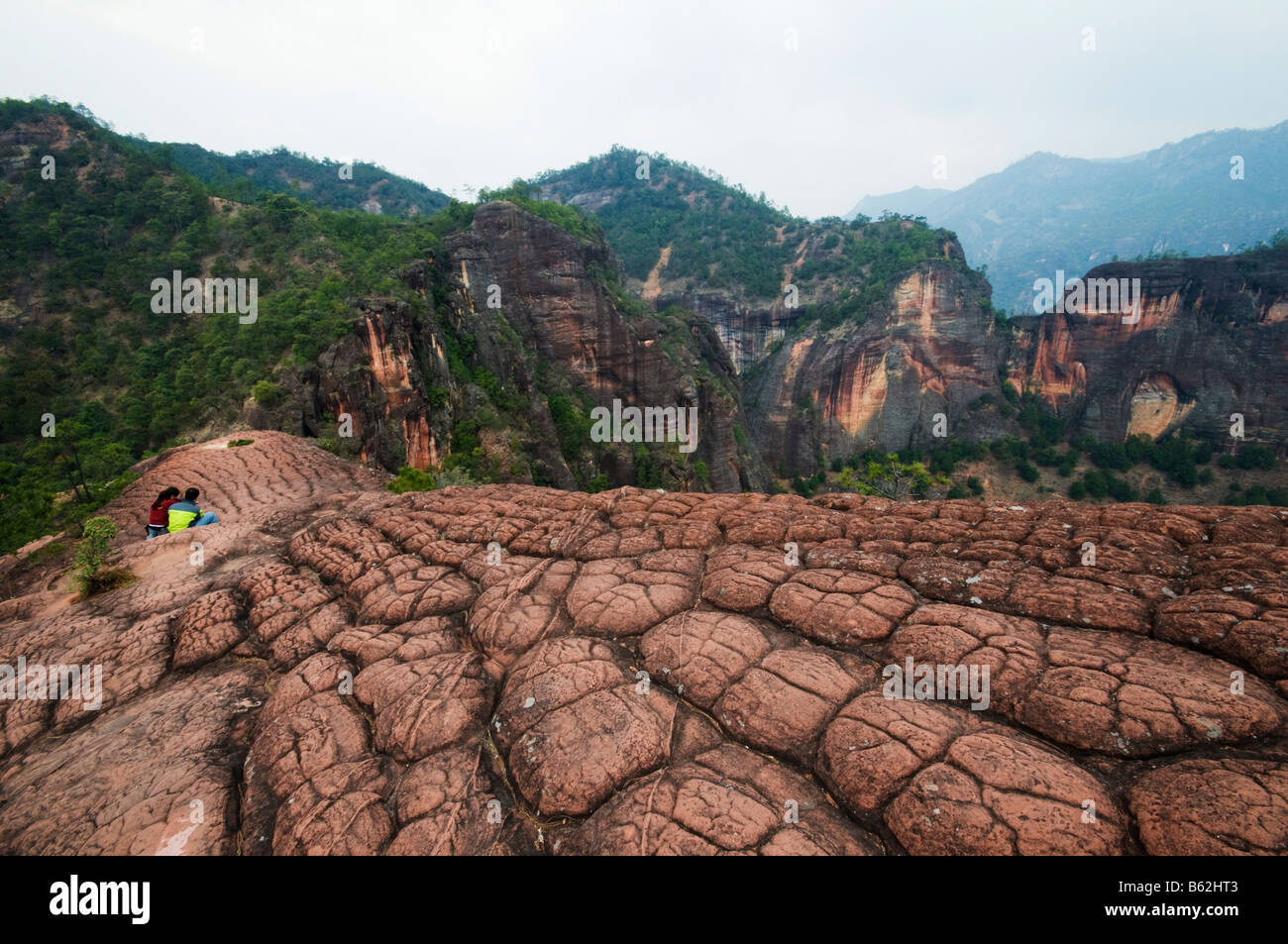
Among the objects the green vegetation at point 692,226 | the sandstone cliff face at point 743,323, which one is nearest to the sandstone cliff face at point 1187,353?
the sandstone cliff face at point 743,323

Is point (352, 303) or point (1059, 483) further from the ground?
point (352, 303)

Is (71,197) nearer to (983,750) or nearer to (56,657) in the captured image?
(56,657)

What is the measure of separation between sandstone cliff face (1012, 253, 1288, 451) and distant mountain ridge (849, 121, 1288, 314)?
76.0 meters

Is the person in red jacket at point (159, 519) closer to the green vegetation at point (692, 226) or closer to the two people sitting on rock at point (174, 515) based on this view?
the two people sitting on rock at point (174, 515)

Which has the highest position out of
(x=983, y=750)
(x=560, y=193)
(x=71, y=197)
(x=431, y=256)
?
(x=560, y=193)

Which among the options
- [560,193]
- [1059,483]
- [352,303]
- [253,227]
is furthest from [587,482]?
[560,193]

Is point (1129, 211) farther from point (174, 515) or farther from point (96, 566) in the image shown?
point (96, 566)

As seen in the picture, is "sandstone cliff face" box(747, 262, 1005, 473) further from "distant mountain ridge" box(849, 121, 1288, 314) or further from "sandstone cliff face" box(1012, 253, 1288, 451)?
"distant mountain ridge" box(849, 121, 1288, 314)

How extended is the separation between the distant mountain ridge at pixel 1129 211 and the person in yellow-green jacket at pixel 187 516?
129m

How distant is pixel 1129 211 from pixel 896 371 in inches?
6434

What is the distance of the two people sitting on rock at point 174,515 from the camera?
6.46m

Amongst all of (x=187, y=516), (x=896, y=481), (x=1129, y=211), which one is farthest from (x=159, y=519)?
(x=1129, y=211)

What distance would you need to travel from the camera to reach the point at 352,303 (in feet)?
65.3
